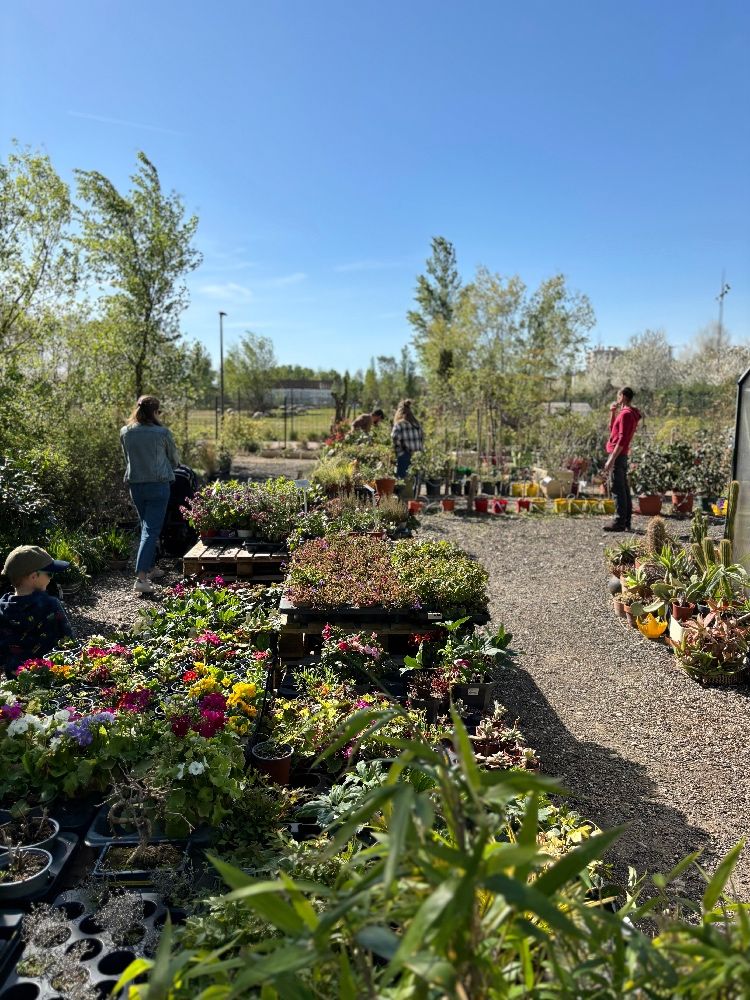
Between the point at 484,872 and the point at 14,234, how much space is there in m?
9.50

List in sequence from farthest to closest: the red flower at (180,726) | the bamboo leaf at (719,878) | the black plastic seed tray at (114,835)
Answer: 1. the red flower at (180,726)
2. the black plastic seed tray at (114,835)
3. the bamboo leaf at (719,878)

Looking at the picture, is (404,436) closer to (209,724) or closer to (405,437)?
(405,437)

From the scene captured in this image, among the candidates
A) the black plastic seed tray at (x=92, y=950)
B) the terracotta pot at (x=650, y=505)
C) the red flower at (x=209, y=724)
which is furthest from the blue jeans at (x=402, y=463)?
the black plastic seed tray at (x=92, y=950)

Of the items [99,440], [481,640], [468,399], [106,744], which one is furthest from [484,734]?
[468,399]

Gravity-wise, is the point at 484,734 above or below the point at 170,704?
below

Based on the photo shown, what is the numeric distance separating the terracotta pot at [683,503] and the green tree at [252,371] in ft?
80.7

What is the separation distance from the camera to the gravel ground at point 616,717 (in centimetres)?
294

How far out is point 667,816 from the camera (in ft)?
9.82

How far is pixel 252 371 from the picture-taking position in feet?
111

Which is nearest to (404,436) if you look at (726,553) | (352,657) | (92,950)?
(726,553)

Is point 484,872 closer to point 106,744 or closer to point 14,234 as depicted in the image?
point 106,744

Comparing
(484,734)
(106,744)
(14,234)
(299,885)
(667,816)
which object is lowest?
(667,816)

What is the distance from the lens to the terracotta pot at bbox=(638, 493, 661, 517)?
33.4 ft

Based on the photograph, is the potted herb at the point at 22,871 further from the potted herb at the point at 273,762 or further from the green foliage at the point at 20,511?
the green foliage at the point at 20,511
